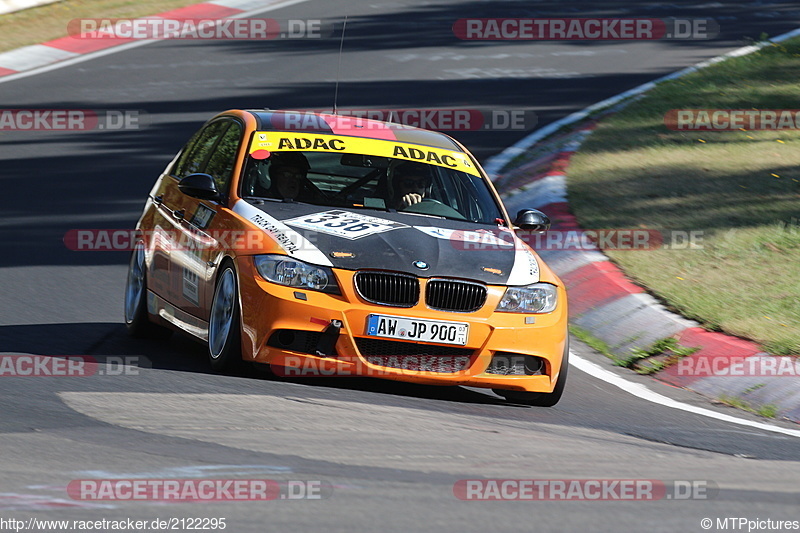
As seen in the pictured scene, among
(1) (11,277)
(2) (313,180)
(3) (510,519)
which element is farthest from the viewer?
(1) (11,277)

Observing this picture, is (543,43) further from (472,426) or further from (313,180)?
(472,426)

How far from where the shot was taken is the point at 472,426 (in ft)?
21.9

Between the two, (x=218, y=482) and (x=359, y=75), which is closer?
(x=218, y=482)

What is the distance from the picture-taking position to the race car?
7.18 m

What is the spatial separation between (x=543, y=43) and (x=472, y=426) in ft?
55.7

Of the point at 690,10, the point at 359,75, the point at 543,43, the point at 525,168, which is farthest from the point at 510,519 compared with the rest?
the point at 690,10
